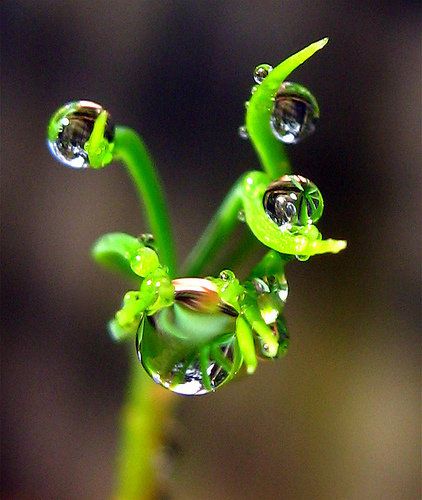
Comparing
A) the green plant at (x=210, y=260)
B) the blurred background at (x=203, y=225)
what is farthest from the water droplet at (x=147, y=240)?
the blurred background at (x=203, y=225)

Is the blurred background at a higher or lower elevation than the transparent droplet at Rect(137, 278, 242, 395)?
higher

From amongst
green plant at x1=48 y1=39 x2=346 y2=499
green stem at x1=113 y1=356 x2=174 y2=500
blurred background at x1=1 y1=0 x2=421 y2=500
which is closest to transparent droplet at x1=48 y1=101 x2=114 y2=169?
green plant at x1=48 y1=39 x2=346 y2=499

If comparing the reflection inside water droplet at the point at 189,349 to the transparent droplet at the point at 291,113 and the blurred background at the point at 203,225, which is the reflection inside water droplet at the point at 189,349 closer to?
the transparent droplet at the point at 291,113

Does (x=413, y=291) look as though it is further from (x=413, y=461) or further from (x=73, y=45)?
(x=73, y=45)

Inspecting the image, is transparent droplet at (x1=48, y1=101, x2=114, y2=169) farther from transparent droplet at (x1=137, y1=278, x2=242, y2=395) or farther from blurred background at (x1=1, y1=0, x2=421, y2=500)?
blurred background at (x1=1, y1=0, x2=421, y2=500)

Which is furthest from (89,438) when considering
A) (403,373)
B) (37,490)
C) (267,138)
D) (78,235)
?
(267,138)

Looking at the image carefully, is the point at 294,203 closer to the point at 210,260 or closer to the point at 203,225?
the point at 210,260
